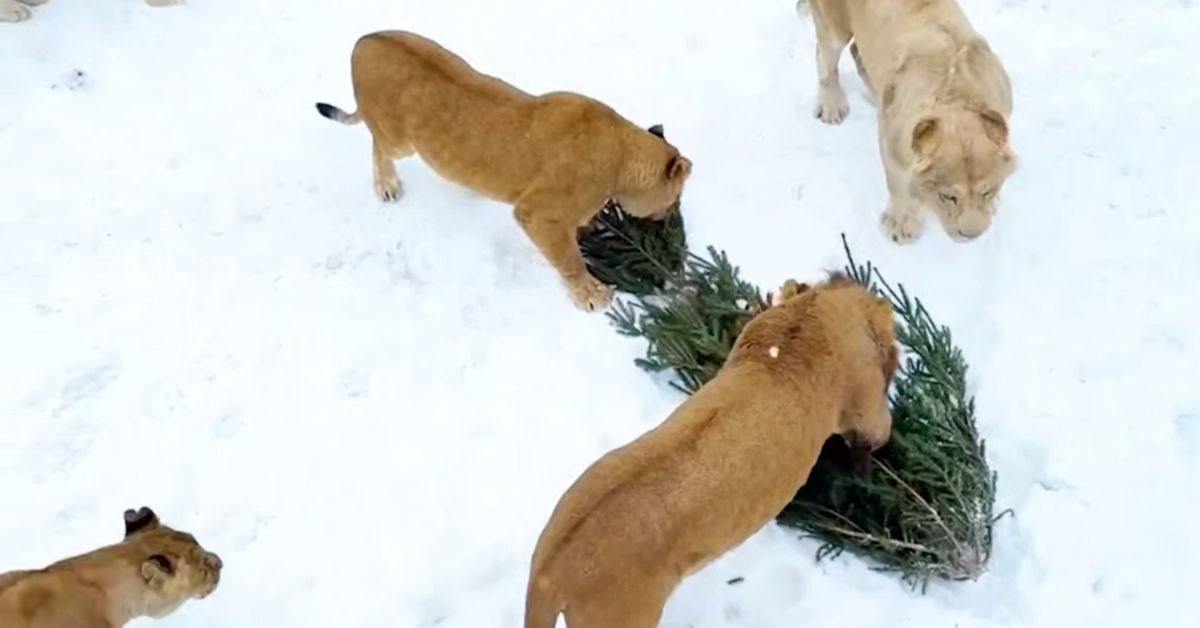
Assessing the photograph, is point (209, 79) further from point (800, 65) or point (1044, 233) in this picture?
point (1044, 233)

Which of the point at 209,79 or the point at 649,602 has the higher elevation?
the point at 649,602

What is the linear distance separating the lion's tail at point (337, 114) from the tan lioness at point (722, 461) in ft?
8.59

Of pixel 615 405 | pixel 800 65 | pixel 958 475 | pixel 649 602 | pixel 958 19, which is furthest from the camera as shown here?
pixel 800 65

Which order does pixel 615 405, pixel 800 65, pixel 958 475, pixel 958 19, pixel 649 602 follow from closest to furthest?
pixel 649 602, pixel 958 475, pixel 615 405, pixel 958 19, pixel 800 65

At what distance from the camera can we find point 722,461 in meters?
4.38

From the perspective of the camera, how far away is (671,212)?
6.03m

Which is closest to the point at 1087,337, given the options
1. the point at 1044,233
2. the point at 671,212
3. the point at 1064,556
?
the point at 1044,233

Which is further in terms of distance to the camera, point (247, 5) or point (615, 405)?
point (247, 5)

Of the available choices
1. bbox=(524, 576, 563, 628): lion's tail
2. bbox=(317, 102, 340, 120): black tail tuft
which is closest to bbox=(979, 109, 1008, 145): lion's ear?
bbox=(524, 576, 563, 628): lion's tail

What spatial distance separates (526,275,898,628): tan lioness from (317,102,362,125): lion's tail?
8.59 feet

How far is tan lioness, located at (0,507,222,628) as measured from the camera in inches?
173

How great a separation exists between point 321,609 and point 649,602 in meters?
1.48

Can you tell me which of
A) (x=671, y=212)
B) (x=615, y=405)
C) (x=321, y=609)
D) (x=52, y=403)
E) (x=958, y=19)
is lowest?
(x=52, y=403)

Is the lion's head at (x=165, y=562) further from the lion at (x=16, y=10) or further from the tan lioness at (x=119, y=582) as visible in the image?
the lion at (x=16, y=10)
